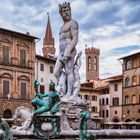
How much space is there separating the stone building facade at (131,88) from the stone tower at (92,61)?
71.8 m

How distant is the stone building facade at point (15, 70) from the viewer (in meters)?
52.8

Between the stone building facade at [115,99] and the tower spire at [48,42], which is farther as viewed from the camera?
the tower spire at [48,42]

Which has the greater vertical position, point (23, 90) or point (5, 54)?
point (5, 54)

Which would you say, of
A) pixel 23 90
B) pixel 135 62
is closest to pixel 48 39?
pixel 135 62

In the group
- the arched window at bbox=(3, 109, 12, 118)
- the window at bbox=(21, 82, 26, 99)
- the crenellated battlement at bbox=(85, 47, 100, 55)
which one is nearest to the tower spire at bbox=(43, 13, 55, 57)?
the crenellated battlement at bbox=(85, 47, 100, 55)

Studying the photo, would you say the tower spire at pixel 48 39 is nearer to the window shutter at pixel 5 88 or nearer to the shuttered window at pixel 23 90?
the shuttered window at pixel 23 90

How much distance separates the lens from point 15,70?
180 ft

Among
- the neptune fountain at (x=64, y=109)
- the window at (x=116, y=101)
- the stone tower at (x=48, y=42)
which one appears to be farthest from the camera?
the stone tower at (x=48, y=42)

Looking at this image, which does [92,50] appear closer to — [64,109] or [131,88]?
[131,88]

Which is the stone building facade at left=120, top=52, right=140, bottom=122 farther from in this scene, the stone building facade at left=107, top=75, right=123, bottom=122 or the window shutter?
the window shutter

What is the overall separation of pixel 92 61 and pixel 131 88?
7597 cm

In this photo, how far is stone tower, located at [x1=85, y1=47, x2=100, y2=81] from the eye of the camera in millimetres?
143875

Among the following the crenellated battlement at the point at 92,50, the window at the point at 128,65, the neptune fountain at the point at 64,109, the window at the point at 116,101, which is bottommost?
the window at the point at 116,101

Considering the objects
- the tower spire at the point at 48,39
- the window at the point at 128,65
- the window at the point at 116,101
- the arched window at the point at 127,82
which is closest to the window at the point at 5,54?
the window at the point at 128,65
